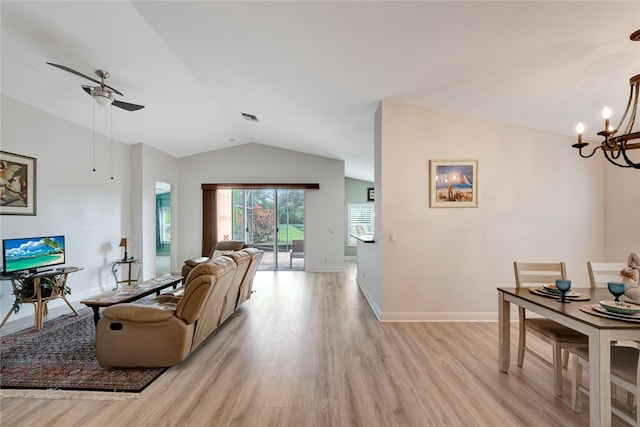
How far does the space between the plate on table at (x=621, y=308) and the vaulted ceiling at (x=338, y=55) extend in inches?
74.1

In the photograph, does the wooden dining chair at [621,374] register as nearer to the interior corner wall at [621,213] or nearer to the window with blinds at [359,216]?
the interior corner wall at [621,213]

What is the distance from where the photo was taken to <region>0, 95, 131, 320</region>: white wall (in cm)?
405

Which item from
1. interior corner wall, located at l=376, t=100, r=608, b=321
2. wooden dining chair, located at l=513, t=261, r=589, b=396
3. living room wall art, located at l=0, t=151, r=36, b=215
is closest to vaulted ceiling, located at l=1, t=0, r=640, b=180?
interior corner wall, located at l=376, t=100, r=608, b=321

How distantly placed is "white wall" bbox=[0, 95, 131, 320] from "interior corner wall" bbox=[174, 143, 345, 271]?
67.6 inches

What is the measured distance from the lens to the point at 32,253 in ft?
13.1

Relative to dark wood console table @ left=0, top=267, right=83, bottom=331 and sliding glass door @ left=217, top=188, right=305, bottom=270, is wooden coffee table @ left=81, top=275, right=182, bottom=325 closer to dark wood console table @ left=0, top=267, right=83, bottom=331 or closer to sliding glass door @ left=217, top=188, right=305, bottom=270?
dark wood console table @ left=0, top=267, right=83, bottom=331

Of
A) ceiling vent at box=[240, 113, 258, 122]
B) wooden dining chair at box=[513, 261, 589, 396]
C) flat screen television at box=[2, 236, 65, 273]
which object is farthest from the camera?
ceiling vent at box=[240, 113, 258, 122]

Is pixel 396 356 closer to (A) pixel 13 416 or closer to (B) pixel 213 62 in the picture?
(A) pixel 13 416

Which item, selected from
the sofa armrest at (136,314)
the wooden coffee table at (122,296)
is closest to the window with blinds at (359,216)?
the wooden coffee table at (122,296)

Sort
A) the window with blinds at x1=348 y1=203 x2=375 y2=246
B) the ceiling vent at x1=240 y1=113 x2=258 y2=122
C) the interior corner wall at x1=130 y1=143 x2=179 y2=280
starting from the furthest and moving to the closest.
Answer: the window with blinds at x1=348 y1=203 x2=375 y2=246, the interior corner wall at x1=130 y1=143 x2=179 y2=280, the ceiling vent at x1=240 y1=113 x2=258 y2=122

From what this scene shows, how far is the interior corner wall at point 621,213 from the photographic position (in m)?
3.55

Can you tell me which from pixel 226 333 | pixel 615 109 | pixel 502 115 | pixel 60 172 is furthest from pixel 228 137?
pixel 615 109

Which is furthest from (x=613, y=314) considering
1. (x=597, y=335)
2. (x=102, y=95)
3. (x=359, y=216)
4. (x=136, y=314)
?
(x=359, y=216)

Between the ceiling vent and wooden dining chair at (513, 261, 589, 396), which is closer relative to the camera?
wooden dining chair at (513, 261, 589, 396)
